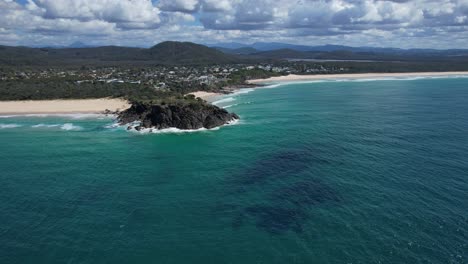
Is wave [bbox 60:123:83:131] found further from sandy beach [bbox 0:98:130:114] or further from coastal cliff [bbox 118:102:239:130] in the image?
sandy beach [bbox 0:98:130:114]

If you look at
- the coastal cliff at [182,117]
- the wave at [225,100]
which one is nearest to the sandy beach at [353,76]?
the wave at [225,100]

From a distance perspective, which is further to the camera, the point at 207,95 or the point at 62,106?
the point at 207,95

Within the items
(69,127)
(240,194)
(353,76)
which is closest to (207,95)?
(69,127)

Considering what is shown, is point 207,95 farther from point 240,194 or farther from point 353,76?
point 353,76

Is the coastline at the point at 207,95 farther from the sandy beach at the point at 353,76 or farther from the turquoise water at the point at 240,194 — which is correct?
the sandy beach at the point at 353,76

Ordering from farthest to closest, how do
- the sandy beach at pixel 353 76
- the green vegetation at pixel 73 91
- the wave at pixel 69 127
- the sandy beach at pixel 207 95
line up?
the sandy beach at pixel 353 76 → the sandy beach at pixel 207 95 → the green vegetation at pixel 73 91 → the wave at pixel 69 127
